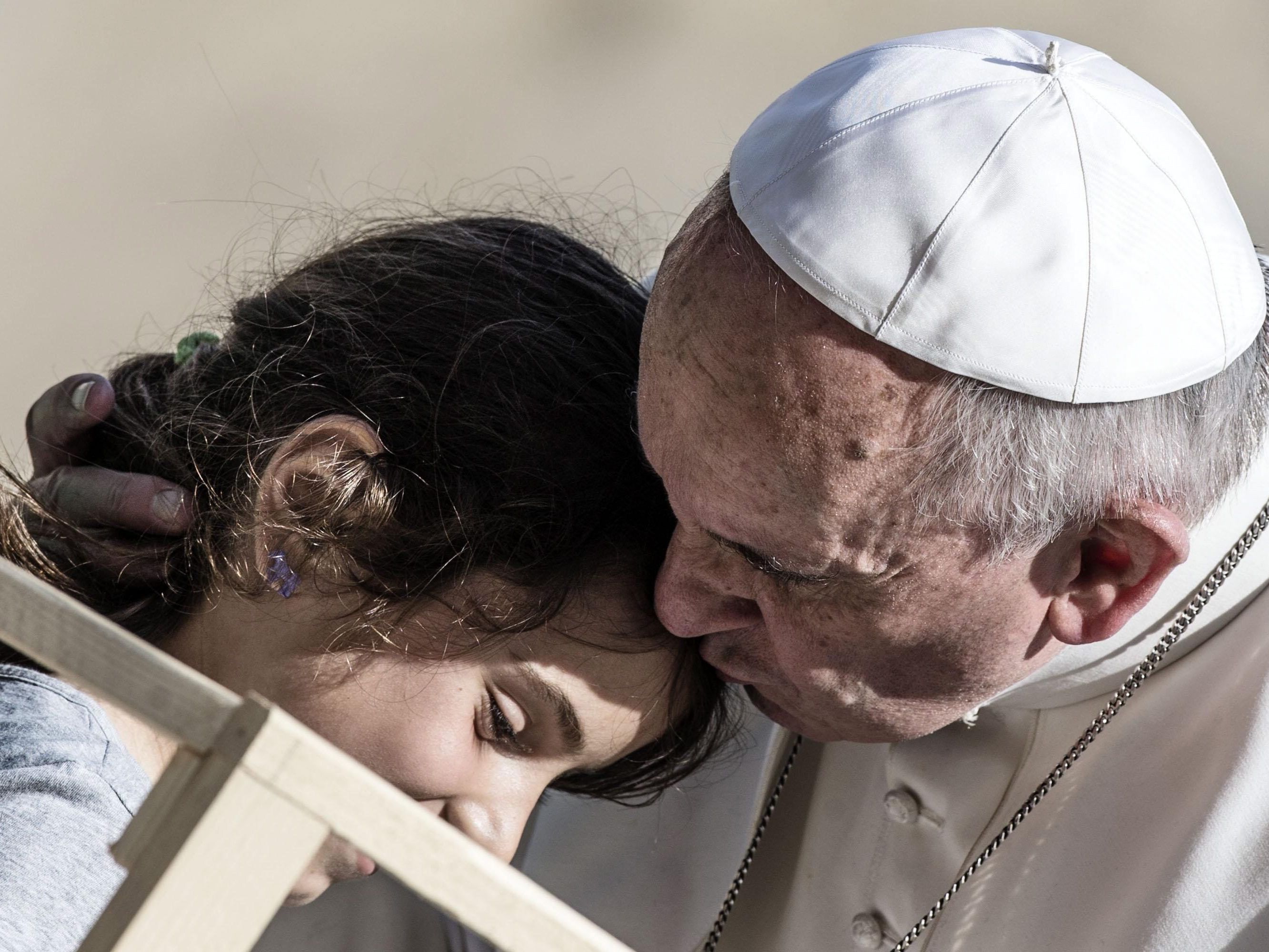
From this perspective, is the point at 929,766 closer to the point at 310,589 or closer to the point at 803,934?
the point at 803,934

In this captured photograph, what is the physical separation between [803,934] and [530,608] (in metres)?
0.80

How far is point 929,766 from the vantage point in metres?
1.94

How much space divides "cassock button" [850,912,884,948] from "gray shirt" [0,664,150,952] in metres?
1.06

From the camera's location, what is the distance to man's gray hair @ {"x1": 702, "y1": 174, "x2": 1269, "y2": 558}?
1.38 metres

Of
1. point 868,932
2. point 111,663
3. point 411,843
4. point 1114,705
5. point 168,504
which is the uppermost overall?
point 111,663

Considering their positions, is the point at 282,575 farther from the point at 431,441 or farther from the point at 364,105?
the point at 364,105

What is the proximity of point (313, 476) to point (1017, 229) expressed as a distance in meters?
0.92

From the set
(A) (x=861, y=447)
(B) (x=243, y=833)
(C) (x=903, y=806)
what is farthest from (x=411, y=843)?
(C) (x=903, y=806)

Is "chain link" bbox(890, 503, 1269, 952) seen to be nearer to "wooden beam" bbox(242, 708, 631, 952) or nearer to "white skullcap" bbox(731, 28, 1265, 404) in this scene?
"white skullcap" bbox(731, 28, 1265, 404)

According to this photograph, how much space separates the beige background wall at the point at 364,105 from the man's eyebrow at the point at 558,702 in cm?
393

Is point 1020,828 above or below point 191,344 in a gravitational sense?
below

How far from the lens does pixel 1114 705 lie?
1766mm

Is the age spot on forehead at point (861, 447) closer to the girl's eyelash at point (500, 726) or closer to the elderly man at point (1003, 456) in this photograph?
the elderly man at point (1003, 456)

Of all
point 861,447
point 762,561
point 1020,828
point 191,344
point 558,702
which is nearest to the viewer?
point 861,447
